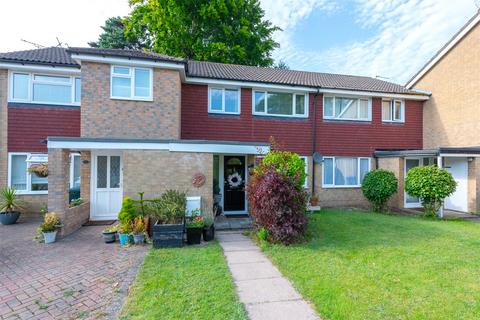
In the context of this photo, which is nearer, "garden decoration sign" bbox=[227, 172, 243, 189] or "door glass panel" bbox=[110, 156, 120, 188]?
"door glass panel" bbox=[110, 156, 120, 188]

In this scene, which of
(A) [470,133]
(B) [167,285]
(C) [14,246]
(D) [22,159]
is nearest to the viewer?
(B) [167,285]

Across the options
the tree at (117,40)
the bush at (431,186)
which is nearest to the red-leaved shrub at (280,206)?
the bush at (431,186)

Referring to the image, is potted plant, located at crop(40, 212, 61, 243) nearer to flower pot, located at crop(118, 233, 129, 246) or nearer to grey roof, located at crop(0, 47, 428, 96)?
flower pot, located at crop(118, 233, 129, 246)

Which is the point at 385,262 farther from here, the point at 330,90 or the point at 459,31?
the point at 459,31

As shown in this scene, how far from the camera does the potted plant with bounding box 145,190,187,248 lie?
6.08 m

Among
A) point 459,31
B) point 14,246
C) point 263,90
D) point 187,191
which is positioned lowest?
point 14,246

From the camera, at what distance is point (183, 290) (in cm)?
389

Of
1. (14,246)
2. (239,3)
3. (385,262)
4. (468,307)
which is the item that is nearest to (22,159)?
(14,246)

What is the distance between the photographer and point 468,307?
3.43 meters

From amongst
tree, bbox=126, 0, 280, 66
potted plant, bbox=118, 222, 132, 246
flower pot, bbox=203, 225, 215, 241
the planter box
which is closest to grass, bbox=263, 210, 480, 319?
flower pot, bbox=203, 225, 215, 241

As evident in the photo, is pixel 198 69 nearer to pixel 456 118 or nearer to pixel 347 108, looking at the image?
pixel 347 108

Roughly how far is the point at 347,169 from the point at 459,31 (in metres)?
8.58

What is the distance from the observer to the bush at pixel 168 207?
21.2ft

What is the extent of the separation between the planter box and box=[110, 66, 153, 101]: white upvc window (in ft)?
16.7
